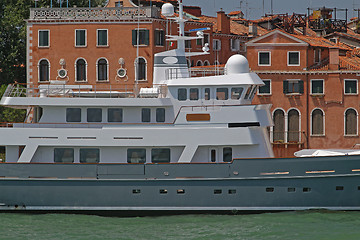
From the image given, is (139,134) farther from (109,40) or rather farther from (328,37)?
(328,37)

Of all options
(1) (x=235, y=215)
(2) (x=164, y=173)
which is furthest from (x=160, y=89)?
(1) (x=235, y=215)

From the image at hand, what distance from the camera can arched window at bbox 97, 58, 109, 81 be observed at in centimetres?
4569

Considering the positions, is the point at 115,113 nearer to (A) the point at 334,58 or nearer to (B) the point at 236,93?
(B) the point at 236,93

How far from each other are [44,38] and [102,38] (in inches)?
138

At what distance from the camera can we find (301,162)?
2764 centimetres

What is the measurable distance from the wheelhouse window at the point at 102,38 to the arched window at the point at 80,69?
1.47 metres

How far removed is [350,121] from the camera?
4475 centimetres

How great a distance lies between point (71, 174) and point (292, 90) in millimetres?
20357

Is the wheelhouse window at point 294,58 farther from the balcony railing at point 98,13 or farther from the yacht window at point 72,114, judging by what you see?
the yacht window at point 72,114

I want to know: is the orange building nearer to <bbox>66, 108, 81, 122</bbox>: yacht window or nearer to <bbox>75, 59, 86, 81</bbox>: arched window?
<bbox>75, 59, 86, 81</bbox>: arched window

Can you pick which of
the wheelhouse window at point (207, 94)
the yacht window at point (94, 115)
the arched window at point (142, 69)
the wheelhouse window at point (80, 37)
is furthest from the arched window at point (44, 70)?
the wheelhouse window at point (207, 94)

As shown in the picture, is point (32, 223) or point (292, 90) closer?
point (32, 223)

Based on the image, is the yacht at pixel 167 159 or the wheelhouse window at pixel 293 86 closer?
the yacht at pixel 167 159

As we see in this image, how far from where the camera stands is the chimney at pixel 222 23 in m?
53.1
